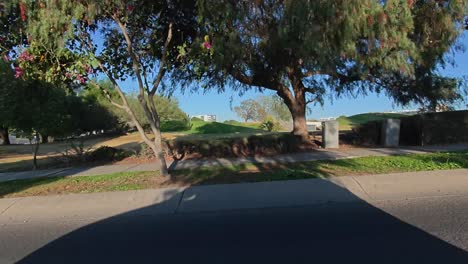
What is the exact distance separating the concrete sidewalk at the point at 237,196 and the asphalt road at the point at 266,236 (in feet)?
1.28

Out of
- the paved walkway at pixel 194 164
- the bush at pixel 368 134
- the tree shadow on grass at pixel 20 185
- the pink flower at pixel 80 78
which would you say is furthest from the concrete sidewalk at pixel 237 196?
the bush at pixel 368 134

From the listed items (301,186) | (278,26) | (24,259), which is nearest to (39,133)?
(278,26)

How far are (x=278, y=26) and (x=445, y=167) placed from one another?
4.90 meters

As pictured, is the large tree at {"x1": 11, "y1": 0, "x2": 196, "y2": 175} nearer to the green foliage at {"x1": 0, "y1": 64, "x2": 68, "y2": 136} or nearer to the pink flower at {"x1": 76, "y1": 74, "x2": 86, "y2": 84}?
the pink flower at {"x1": 76, "y1": 74, "x2": 86, "y2": 84}

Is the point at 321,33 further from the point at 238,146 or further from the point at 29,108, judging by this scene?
the point at 29,108

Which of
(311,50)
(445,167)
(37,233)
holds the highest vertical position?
(311,50)

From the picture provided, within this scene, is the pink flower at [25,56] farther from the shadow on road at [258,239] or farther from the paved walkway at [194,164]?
the paved walkway at [194,164]

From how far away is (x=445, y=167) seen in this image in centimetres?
1095

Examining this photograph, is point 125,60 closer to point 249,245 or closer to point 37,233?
point 37,233

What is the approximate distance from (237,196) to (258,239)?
9.75 feet

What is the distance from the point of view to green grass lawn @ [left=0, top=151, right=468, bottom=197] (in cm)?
1090

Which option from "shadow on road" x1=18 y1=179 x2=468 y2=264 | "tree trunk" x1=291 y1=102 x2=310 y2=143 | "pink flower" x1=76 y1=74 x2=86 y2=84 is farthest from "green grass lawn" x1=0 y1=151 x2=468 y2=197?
"tree trunk" x1=291 y1=102 x2=310 y2=143

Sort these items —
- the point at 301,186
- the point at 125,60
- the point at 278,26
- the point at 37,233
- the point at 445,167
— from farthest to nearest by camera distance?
the point at 125,60 < the point at 278,26 < the point at 445,167 < the point at 301,186 < the point at 37,233

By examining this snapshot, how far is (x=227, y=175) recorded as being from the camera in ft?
38.4
